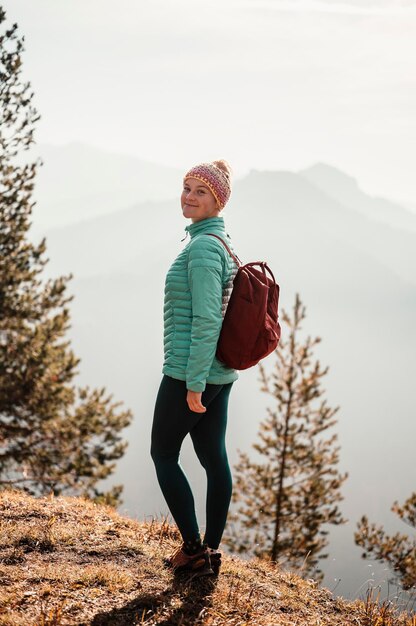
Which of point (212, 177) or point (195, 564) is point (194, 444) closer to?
point (195, 564)

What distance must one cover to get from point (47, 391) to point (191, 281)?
10669mm

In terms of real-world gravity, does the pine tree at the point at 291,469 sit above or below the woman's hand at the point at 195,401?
above

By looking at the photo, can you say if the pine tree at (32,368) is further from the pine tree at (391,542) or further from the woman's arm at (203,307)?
the woman's arm at (203,307)

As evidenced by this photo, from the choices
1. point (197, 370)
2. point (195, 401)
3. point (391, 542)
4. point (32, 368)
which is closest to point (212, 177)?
point (197, 370)

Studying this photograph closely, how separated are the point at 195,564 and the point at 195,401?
115 cm

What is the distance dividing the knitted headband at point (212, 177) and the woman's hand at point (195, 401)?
1.10m

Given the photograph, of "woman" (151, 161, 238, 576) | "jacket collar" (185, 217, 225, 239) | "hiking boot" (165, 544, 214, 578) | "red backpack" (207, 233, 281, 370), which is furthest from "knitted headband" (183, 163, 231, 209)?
"hiking boot" (165, 544, 214, 578)

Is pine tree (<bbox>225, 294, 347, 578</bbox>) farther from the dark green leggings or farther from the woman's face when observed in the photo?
the woman's face

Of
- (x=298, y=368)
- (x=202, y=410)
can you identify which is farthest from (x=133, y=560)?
(x=298, y=368)

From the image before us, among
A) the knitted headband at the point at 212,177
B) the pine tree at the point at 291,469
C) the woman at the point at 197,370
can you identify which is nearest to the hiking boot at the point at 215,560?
the woman at the point at 197,370

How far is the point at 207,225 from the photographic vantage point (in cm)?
339

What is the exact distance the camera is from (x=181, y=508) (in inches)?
139

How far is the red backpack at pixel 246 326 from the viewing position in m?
3.29

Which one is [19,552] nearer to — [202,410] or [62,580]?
[62,580]
